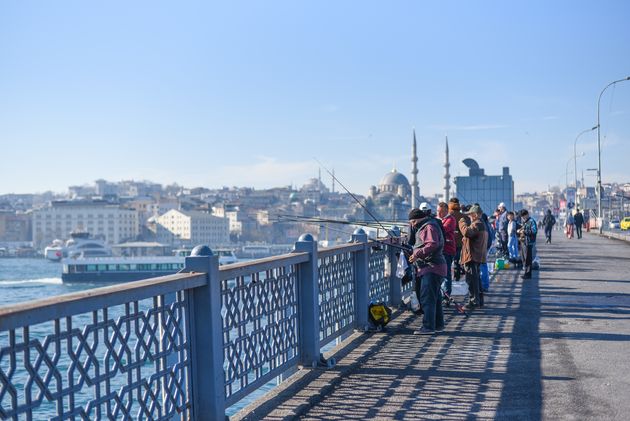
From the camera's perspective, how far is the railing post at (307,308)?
7168 millimetres

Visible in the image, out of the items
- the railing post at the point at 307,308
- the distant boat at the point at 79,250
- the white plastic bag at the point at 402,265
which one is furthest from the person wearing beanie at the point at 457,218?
the distant boat at the point at 79,250

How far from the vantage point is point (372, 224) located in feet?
39.7

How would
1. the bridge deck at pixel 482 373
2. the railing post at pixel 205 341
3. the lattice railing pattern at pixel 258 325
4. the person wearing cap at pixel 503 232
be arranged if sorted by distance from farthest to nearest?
the person wearing cap at pixel 503 232
the bridge deck at pixel 482 373
the lattice railing pattern at pixel 258 325
the railing post at pixel 205 341

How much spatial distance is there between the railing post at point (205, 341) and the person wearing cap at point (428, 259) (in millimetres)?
4036

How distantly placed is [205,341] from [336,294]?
3458 millimetres

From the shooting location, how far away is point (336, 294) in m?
8.38

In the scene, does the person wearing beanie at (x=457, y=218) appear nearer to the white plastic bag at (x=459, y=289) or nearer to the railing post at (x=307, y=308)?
the white plastic bag at (x=459, y=289)

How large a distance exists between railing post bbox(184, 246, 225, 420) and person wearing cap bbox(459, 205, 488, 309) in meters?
6.95

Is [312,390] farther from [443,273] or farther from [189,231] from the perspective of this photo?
[189,231]

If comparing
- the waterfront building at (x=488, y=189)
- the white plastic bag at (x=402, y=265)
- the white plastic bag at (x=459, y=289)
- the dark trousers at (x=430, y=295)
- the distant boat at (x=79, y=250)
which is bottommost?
the distant boat at (x=79, y=250)

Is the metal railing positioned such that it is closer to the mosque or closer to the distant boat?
the mosque

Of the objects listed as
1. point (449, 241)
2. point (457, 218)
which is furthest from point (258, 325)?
point (457, 218)

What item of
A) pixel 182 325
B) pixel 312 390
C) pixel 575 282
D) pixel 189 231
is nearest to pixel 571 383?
pixel 312 390

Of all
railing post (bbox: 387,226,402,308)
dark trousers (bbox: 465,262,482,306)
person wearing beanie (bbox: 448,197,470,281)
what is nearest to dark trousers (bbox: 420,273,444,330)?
railing post (bbox: 387,226,402,308)
